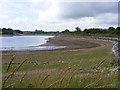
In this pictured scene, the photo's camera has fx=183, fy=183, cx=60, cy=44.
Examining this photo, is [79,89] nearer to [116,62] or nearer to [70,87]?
[70,87]

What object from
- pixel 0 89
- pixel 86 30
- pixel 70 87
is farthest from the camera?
pixel 86 30

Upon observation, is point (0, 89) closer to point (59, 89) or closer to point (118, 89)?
point (59, 89)

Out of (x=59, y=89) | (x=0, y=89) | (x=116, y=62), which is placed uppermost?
(x=0, y=89)

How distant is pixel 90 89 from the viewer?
525cm

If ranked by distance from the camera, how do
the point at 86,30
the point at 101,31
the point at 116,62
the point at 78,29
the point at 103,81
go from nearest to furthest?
the point at 103,81 < the point at 116,62 < the point at 101,31 < the point at 86,30 < the point at 78,29

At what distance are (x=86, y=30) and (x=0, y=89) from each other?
473ft

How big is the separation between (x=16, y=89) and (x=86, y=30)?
468 ft

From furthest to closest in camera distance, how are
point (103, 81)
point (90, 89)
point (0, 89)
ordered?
point (103, 81)
point (90, 89)
point (0, 89)

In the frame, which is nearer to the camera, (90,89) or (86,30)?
(90,89)

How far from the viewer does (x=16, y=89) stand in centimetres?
547

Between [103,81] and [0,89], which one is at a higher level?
[0,89]

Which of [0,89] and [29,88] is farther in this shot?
[29,88]

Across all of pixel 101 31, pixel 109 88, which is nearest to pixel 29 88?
pixel 109 88

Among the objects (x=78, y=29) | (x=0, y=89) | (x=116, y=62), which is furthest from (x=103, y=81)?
(x=78, y=29)
